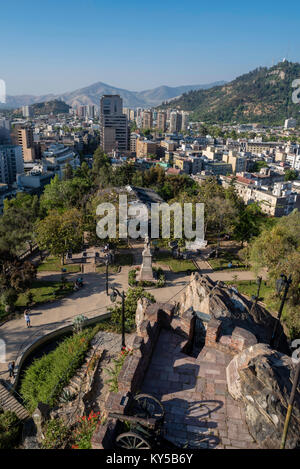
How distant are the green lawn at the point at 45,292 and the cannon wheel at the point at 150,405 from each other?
14521 mm

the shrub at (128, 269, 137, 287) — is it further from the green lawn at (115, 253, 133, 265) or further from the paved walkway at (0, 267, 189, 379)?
the green lawn at (115, 253, 133, 265)

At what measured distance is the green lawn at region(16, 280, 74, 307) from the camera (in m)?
20.5

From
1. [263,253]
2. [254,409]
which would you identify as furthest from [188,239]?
[254,409]

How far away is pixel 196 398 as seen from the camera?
8.05 metres

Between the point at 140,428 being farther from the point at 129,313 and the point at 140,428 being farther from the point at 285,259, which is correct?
the point at 285,259

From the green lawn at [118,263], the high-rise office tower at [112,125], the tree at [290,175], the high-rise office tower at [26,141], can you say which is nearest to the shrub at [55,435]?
the green lawn at [118,263]

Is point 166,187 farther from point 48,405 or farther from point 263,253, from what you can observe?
point 48,405

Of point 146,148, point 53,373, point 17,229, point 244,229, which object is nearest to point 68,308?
point 53,373

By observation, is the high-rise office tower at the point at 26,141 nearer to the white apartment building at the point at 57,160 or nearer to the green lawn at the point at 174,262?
the white apartment building at the point at 57,160

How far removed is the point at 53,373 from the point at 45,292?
9.20 meters

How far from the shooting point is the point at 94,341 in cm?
1456

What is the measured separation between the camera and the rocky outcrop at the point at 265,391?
6.88 m

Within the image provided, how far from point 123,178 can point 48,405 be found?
1920 inches

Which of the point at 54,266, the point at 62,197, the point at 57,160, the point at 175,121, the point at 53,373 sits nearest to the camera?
the point at 53,373
